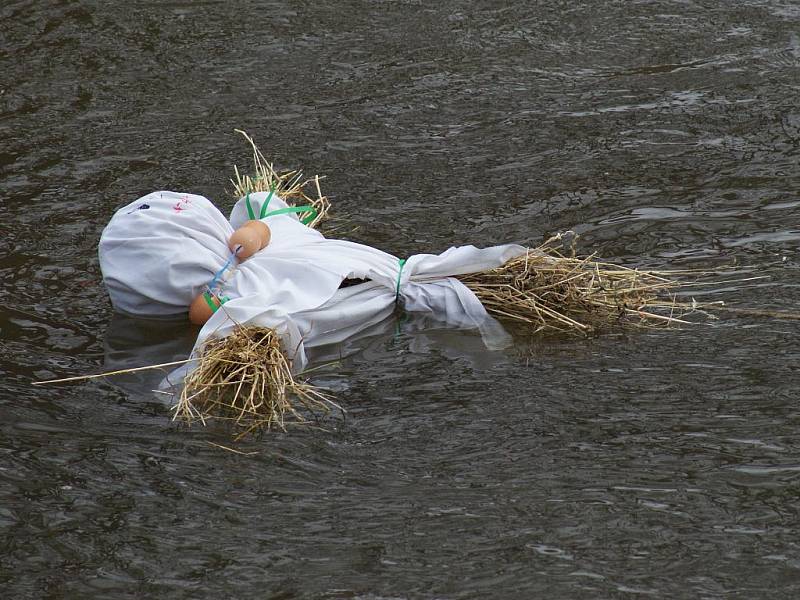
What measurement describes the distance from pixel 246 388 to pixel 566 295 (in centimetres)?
116

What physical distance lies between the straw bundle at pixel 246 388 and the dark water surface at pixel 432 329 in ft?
0.37

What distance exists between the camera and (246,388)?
3.76 meters

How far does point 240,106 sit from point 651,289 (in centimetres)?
282

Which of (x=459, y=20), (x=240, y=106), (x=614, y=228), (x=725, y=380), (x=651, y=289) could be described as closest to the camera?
(x=725, y=380)

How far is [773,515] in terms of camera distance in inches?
122

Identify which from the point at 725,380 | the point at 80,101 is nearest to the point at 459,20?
the point at 80,101

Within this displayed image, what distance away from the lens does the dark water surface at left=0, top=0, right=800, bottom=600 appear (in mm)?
3010

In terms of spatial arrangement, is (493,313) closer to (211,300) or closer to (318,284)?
(318,284)

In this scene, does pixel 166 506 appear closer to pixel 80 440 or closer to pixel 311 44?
pixel 80 440

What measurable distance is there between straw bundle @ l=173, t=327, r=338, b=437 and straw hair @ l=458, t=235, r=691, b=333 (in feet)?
2.66

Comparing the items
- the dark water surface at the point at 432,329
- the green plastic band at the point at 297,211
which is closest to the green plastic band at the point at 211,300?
the dark water surface at the point at 432,329

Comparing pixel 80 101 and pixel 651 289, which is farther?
pixel 80 101

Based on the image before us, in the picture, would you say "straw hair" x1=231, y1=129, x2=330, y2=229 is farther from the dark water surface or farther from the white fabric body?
the white fabric body

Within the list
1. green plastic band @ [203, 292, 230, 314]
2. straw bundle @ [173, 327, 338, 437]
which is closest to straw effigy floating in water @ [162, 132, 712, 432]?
straw bundle @ [173, 327, 338, 437]
